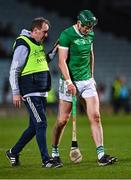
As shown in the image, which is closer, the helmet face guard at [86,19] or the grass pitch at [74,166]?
the grass pitch at [74,166]

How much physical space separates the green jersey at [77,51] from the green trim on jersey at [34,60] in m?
0.45

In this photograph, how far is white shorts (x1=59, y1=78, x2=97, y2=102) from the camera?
12.6 meters

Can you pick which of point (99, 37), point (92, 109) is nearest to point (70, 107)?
point (92, 109)

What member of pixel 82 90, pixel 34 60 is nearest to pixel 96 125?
pixel 82 90

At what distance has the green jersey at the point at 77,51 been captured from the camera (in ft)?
40.8

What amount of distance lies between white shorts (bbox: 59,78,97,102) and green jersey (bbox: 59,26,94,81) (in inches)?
3.2

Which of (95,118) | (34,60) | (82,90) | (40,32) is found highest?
(40,32)

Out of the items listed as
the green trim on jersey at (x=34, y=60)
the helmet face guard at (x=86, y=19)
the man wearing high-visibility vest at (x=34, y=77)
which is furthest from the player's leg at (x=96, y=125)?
the helmet face guard at (x=86, y=19)

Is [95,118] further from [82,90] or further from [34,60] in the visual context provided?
[34,60]

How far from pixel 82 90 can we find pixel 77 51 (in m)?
0.63

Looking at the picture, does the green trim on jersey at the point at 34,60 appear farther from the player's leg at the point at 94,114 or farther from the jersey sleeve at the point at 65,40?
the player's leg at the point at 94,114

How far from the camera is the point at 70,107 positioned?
42.0ft

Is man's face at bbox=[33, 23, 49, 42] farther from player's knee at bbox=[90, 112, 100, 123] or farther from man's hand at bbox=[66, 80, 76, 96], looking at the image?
player's knee at bbox=[90, 112, 100, 123]

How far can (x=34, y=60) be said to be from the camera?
12148mm
